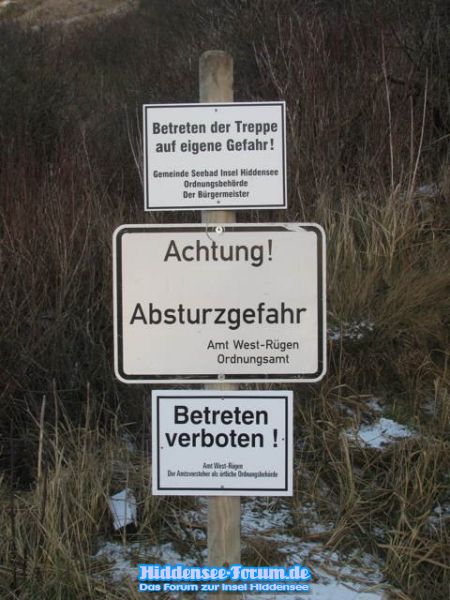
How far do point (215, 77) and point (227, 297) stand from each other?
2.25 feet

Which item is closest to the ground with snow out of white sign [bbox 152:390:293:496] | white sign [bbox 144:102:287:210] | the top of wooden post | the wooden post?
the wooden post

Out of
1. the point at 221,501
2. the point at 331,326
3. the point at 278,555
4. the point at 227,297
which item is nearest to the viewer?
the point at 227,297

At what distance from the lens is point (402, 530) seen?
2711 millimetres

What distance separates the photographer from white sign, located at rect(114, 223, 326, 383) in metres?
1.89

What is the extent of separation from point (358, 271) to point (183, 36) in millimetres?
7485

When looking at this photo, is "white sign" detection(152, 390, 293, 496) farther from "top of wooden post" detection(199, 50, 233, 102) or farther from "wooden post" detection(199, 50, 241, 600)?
"top of wooden post" detection(199, 50, 233, 102)

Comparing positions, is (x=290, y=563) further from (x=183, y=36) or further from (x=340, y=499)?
(x=183, y=36)

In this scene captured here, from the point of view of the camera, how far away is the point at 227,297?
190 centimetres

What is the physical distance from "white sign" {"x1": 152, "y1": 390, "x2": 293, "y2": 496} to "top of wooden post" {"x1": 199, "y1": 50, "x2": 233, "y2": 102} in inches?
36.6

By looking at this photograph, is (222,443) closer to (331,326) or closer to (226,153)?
(226,153)

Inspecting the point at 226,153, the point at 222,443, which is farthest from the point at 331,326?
the point at 226,153

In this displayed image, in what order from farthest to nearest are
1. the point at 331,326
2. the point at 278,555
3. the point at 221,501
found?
Result: the point at 331,326 < the point at 278,555 < the point at 221,501

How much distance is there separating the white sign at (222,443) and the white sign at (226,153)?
618mm

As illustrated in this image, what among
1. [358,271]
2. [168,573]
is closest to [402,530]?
[168,573]
